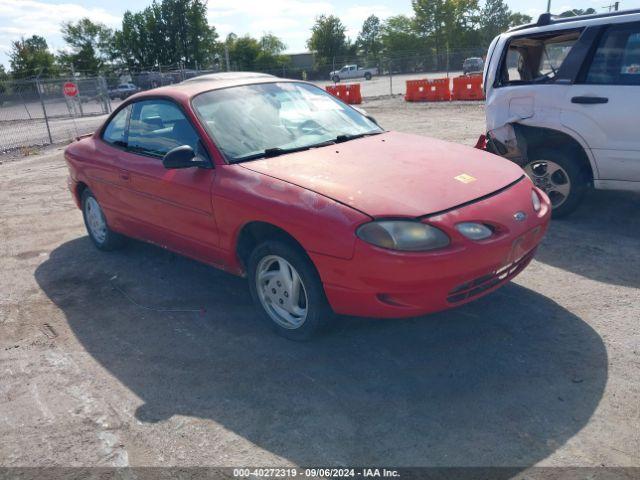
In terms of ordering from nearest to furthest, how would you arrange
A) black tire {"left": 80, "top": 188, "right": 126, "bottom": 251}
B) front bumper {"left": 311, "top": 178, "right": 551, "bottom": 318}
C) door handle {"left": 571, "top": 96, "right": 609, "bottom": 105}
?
front bumper {"left": 311, "top": 178, "right": 551, "bottom": 318} → door handle {"left": 571, "top": 96, "right": 609, "bottom": 105} → black tire {"left": 80, "top": 188, "right": 126, "bottom": 251}

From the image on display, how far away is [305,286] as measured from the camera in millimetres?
3385

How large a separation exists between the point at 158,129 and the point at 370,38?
9191 centimetres

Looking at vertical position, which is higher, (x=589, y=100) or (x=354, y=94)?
(x=589, y=100)

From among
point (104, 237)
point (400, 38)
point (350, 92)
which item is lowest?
point (104, 237)

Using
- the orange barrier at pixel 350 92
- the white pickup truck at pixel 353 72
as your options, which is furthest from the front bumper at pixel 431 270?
the white pickup truck at pixel 353 72

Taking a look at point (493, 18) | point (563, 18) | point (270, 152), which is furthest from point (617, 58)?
point (493, 18)

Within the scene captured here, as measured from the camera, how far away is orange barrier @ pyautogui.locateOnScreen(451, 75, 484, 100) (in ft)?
65.6

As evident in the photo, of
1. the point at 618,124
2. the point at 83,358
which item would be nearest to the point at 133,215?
the point at 83,358

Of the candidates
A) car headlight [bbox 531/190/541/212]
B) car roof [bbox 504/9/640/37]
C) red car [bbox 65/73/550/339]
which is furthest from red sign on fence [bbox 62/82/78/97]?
car headlight [bbox 531/190/541/212]

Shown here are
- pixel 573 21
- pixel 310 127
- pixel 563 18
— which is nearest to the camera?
pixel 310 127

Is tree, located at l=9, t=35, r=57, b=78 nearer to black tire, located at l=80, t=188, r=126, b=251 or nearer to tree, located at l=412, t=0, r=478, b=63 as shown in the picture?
tree, located at l=412, t=0, r=478, b=63

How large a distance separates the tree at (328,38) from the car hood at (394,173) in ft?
244

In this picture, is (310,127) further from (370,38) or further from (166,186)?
(370,38)

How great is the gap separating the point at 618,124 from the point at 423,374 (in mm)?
3299
